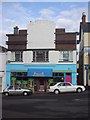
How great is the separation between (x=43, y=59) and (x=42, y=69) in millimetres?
1584

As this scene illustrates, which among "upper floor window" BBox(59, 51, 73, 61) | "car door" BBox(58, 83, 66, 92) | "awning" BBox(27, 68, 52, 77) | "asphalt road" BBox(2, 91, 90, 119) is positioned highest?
"upper floor window" BBox(59, 51, 73, 61)

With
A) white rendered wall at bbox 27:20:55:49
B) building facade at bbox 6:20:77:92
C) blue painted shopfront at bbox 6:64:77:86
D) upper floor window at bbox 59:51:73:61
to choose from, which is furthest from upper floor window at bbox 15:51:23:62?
upper floor window at bbox 59:51:73:61

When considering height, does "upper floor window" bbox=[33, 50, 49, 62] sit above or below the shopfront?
above

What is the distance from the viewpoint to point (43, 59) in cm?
4422

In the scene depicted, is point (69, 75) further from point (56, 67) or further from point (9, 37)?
point (9, 37)

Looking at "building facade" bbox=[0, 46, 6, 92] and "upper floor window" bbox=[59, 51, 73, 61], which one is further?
"building facade" bbox=[0, 46, 6, 92]

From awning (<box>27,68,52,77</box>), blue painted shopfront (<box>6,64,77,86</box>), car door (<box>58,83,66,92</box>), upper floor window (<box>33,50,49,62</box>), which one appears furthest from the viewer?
upper floor window (<box>33,50,49,62</box>)

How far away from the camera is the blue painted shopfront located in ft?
142

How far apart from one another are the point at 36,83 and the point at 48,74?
2445 millimetres

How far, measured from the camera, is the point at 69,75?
43500mm

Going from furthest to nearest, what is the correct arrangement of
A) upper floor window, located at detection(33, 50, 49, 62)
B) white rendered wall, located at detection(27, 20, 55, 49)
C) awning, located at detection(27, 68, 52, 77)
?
upper floor window, located at detection(33, 50, 49, 62) < white rendered wall, located at detection(27, 20, 55, 49) < awning, located at detection(27, 68, 52, 77)

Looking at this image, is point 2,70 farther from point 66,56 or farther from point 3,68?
point 66,56

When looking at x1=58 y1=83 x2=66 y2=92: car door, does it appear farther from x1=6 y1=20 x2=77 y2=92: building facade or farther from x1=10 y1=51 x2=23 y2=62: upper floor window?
x1=10 y1=51 x2=23 y2=62: upper floor window

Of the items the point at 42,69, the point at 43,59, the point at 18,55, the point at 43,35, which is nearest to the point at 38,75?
the point at 42,69
